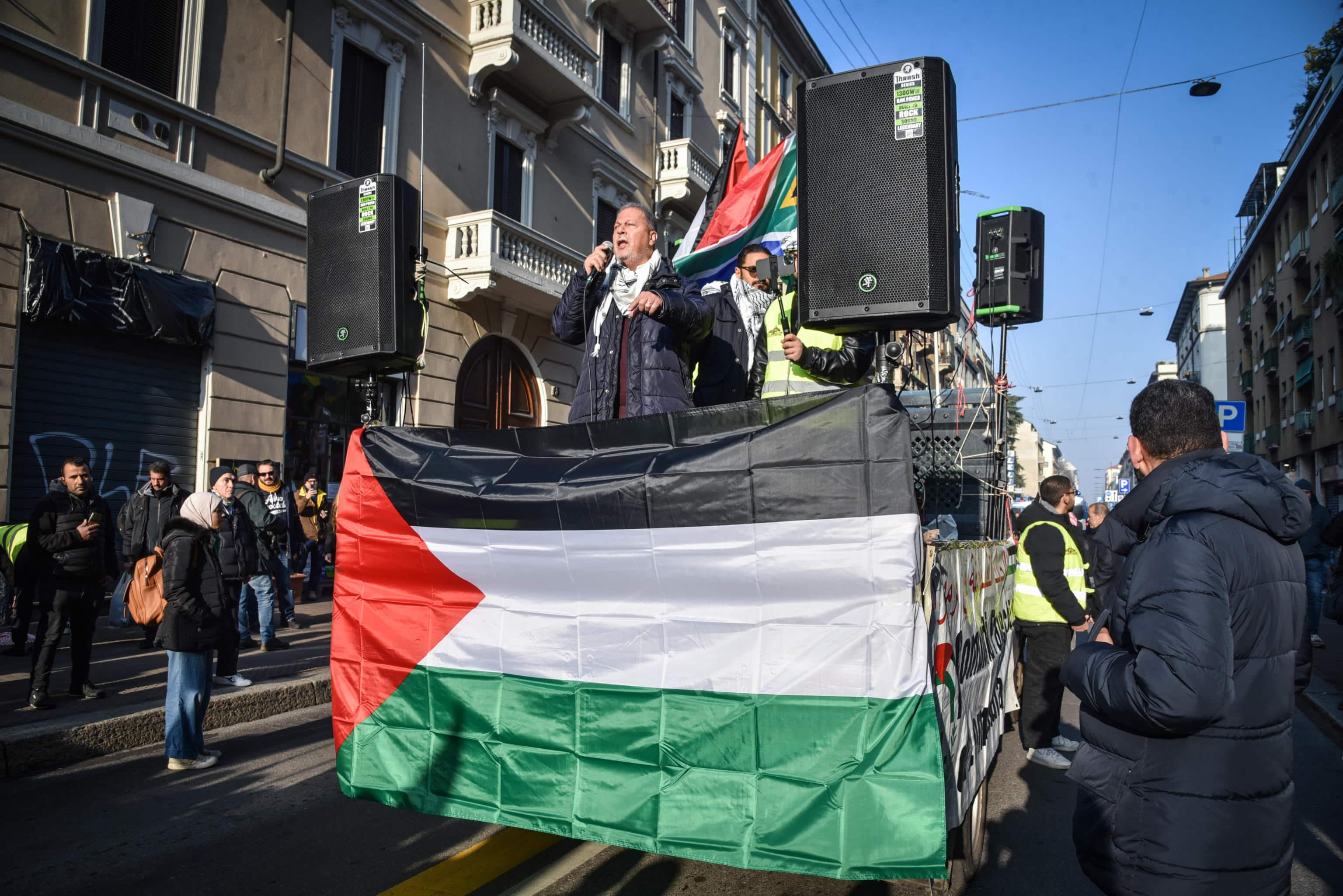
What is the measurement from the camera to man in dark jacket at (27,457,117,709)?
20.6 feet

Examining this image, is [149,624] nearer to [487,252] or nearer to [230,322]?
[230,322]

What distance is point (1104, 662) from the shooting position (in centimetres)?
204

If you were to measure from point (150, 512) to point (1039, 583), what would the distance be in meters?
7.18

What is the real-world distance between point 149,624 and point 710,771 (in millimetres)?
4493

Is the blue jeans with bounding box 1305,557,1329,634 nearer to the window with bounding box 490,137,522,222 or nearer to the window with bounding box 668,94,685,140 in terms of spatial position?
the window with bounding box 490,137,522,222

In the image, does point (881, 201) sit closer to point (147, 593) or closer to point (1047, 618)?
point (1047, 618)

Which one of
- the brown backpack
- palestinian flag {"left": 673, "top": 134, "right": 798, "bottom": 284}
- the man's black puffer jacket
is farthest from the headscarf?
palestinian flag {"left": 673, "top": 134, "right": 798, "bottom": 284}

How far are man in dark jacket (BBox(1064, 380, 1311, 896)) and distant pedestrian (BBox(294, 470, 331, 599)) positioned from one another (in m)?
10.2

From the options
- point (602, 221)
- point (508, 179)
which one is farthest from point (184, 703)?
point (602, 221)

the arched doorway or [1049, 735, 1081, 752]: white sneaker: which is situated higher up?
the arched doorway

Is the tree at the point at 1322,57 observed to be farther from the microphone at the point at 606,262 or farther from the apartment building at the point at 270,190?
the microphone at the point at 606,262

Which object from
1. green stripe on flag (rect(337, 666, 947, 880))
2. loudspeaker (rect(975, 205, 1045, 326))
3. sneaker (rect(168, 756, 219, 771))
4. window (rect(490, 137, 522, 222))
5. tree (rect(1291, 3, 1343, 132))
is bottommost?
sneaker (rect(168, 756, 219, 771))

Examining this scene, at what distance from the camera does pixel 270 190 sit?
11289 mm

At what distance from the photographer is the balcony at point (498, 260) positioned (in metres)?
13.8
